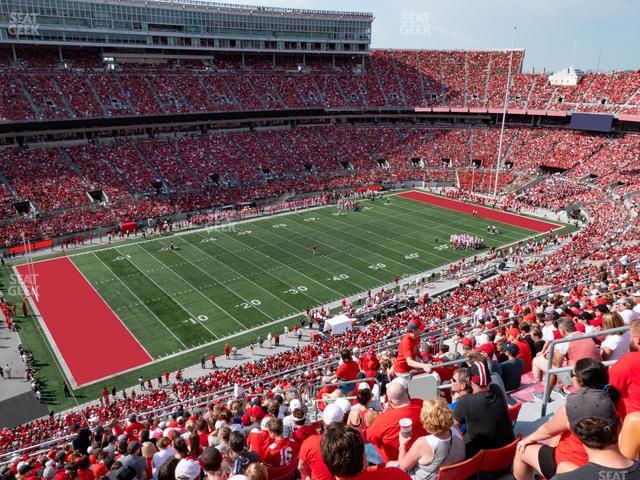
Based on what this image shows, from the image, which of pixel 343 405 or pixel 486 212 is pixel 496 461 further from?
pixel 486 212

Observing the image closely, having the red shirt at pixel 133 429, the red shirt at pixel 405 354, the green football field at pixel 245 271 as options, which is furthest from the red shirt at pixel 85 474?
the green football field at pixel 245 271

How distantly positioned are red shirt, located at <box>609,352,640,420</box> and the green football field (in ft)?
62.4

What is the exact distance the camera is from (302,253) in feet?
110

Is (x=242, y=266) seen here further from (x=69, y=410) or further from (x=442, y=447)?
(x=442, y=447)

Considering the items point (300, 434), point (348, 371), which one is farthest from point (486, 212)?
point (300, 434)

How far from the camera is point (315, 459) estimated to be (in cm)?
431

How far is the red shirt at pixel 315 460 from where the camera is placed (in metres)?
4.10

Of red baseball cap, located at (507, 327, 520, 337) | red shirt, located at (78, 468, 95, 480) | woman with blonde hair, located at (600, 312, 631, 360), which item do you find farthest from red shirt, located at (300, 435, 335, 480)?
red baseball cap, located at (507, 327, 520, 337)

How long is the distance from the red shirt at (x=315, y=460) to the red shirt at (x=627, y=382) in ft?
8.57

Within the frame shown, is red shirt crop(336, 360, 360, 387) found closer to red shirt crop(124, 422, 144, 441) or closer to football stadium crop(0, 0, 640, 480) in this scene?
football stadium crop(0, 0, 640, 480)

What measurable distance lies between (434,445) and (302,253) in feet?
96.7

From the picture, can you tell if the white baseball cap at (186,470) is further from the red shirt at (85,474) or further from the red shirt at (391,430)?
the red shirt at (85,474)

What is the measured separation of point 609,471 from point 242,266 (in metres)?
29.2

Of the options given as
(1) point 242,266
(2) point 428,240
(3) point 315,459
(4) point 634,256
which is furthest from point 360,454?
(2) point 428,240
